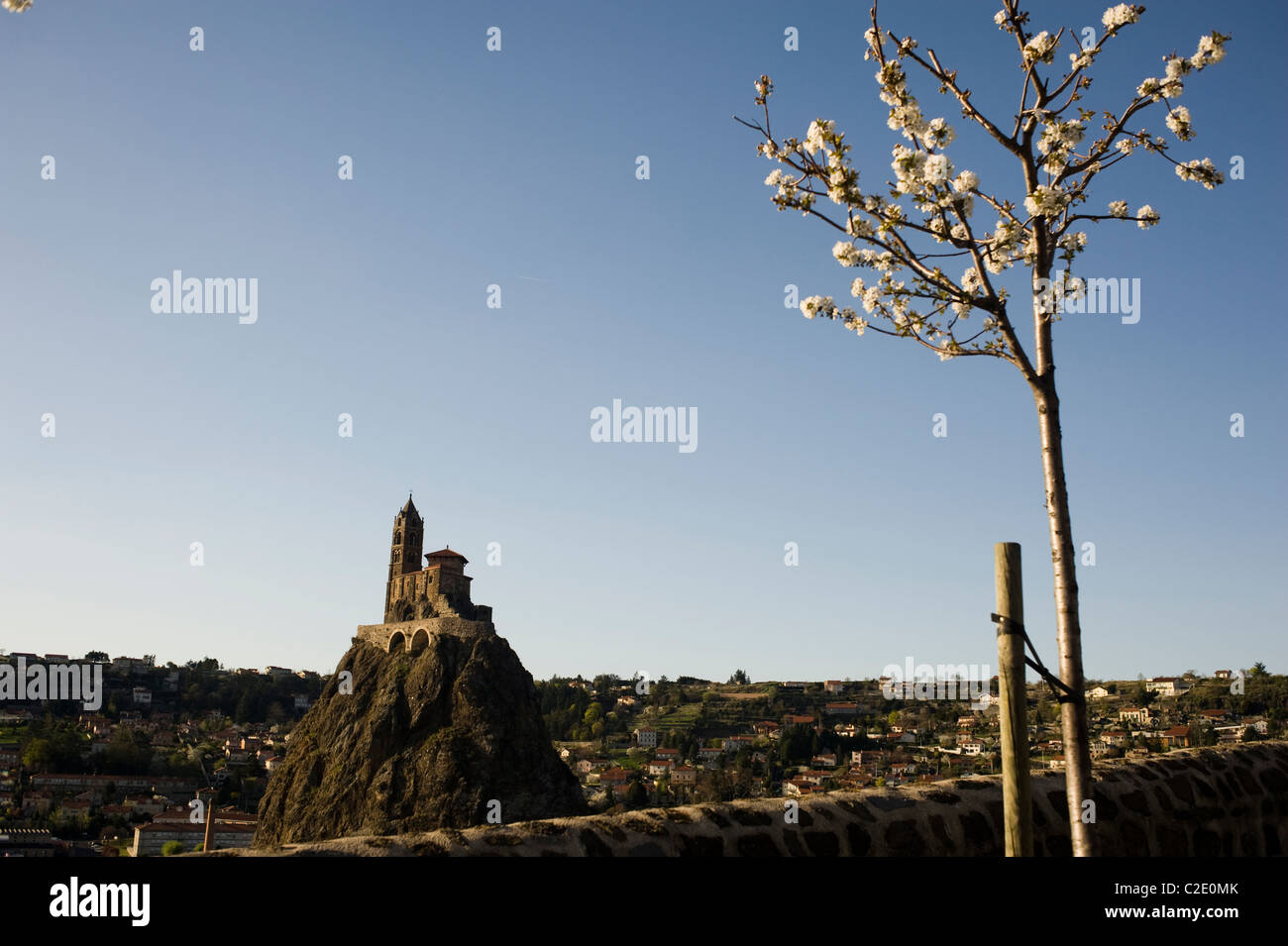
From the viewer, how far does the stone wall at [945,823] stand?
500 cm

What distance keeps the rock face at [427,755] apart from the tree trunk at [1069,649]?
78759mm

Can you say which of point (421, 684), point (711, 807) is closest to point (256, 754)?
point (421, 684)

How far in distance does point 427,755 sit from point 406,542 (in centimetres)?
3080

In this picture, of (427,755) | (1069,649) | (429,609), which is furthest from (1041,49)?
(429,609)

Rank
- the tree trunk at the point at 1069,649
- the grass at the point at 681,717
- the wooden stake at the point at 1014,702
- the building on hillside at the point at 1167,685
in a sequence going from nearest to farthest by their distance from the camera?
the wooden stake at the point at 1014,702 < the tree trunk at the point at 1069,649 < the building on hillside at the point at 1167,685 < the grass at the point at 681,717

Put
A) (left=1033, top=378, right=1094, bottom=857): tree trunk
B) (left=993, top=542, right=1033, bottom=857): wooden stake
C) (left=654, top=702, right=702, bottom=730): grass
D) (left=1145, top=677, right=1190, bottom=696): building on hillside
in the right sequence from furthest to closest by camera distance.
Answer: (left=654, top=702, right=702, bottom=730): grass
(left=1145, top=677, right=1190, bottom=696): building on hillside
(left=1033, top=378, right=1094, bottom=857): tree trunk
(left=993, top=542, right=1033, bottom=857): wooden stake

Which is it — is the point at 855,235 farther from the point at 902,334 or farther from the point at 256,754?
the point at 256,754

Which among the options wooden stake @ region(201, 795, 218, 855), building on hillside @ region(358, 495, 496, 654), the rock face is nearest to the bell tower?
building on hillside @ region(358, 495, 496, 654)

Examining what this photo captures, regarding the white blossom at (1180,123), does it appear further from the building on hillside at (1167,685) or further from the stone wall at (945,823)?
the building on hillside at (1167,685)

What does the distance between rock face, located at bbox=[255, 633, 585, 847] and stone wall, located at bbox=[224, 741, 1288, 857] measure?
7521 cm

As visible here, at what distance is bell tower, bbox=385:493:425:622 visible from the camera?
10681 centimetres

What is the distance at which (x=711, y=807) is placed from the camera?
6.04 meters

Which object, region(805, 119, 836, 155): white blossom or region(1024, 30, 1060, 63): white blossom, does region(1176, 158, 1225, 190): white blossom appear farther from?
region(805, 119, 836, 155): white blossom

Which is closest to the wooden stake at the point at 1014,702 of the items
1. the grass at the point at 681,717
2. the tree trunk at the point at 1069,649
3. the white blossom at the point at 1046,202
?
the tree trunk at the point at 1069,649
